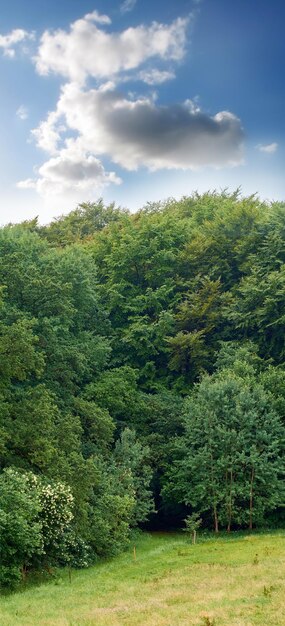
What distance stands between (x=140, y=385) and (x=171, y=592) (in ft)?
90.6

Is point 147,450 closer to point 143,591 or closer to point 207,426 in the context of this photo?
point 207,426

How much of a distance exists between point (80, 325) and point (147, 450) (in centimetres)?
1192

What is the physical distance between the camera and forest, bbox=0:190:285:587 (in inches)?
1108

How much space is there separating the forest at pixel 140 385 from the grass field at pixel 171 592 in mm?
2213

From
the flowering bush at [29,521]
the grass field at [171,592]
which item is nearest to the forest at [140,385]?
the flowering bush at [29,521]

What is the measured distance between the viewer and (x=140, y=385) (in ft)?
155

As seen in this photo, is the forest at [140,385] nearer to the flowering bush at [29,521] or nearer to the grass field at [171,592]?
the flowering bush at [29,521]

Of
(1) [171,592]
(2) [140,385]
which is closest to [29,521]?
(1) [171,592]

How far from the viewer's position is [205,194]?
73.7 metres

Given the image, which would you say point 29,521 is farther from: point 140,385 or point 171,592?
point 140,385

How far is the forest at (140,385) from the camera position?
2814cm

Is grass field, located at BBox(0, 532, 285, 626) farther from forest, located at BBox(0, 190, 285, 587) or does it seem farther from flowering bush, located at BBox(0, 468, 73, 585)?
forest, located at BBox(0, 190, 285, 587)

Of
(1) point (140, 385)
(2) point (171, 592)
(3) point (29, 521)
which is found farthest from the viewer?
(1) point (140, 385)

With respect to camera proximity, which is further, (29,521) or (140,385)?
(140,385)
